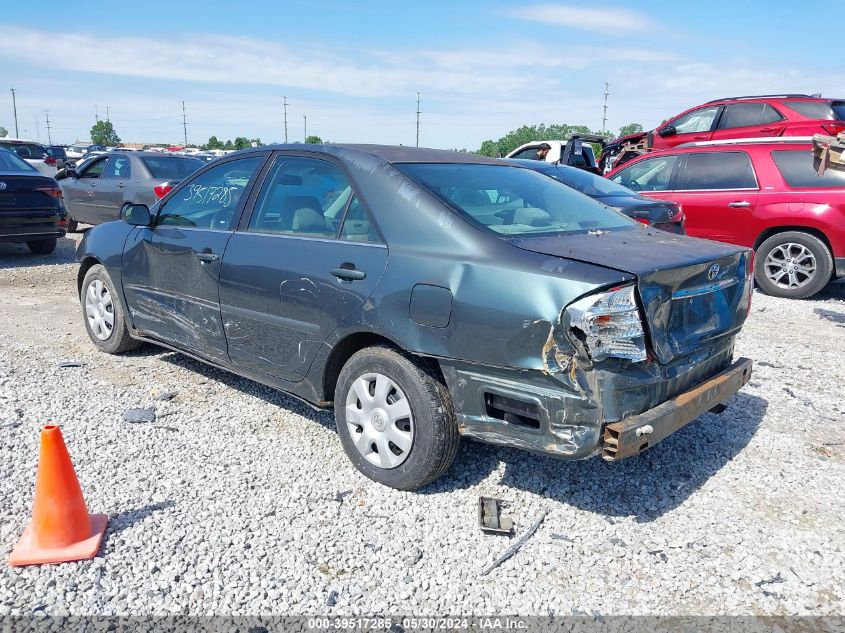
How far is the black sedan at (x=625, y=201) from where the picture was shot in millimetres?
6840

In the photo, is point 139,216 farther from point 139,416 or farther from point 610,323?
point 610,323

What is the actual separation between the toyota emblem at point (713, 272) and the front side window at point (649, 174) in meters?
6.38

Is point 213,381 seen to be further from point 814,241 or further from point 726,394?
point 814,241

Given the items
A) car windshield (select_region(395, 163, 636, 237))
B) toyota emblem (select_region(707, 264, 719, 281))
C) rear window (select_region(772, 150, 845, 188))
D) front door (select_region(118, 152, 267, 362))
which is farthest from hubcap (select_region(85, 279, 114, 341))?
rear window (select_region(772, 150, 845, 188))

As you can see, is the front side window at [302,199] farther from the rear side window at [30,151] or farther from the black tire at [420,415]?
the rear side window at [30,151]

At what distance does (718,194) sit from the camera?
850cm

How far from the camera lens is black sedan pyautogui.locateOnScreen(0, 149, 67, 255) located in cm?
900

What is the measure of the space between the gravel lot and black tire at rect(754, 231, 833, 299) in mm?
3629

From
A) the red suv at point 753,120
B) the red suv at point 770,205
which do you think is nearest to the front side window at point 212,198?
the red suv at point 770,205

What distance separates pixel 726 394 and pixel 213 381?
135 inches

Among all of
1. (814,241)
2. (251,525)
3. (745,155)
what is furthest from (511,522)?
(745,155)

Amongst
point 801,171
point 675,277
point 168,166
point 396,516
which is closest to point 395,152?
point 675,277

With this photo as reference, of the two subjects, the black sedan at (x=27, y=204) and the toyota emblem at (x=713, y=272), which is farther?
the black sedan at (x=27, y=204)

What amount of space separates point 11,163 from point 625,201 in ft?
28.0
